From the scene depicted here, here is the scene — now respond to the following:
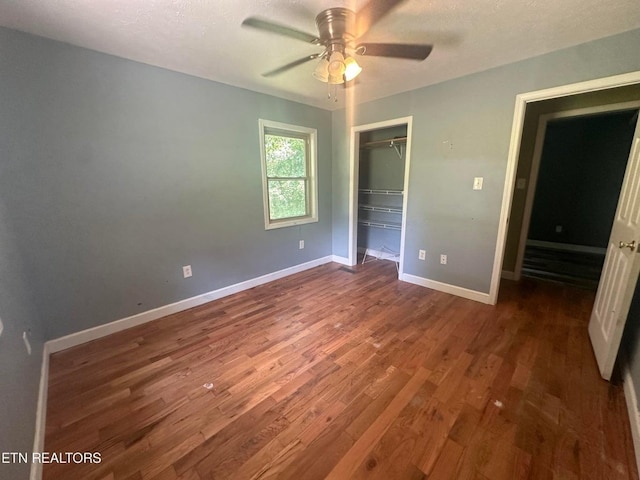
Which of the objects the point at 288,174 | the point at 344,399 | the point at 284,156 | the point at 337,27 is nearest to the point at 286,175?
the point at 288,174

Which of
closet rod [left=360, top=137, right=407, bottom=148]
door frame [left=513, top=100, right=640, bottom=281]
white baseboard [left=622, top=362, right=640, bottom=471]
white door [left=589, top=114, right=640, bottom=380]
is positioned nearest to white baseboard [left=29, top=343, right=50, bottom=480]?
white baseboard [left=622, top=362, right=640, bottom=471]

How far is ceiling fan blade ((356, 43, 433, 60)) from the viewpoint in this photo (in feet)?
5.18

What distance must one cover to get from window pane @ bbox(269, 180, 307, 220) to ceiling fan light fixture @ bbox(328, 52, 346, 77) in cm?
189

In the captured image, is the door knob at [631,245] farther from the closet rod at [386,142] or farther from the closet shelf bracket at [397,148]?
the closet shelf bracket at [397,148]

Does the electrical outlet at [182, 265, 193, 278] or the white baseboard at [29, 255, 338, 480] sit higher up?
the electrical outlet at [182, 265, 193, 278]

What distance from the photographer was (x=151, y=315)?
2.41 meters

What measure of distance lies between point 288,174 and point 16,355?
2.81 metres

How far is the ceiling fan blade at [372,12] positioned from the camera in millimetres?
1375

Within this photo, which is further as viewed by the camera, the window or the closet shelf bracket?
the closet shelf bracket

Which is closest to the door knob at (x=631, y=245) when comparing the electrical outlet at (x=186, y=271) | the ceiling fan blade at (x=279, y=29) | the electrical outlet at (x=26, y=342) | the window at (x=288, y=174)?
the ceiling fan blade at (x=279, y=29)

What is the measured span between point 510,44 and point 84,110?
3.22m

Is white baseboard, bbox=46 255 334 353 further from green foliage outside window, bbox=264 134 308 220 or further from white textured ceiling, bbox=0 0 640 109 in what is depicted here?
white textured ceiling, bbox=0 0 640 109

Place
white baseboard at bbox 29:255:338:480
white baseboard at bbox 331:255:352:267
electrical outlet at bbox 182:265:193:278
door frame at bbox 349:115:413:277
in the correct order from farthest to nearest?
white baseboard at bbox 331:255:352:267
door frame at bbox 349:115:413:277
electrical outlet at bbox 182:265:193:278
white baseboard at bbox 29:255:338:480

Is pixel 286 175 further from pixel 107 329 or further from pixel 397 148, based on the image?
pixel 107 329
